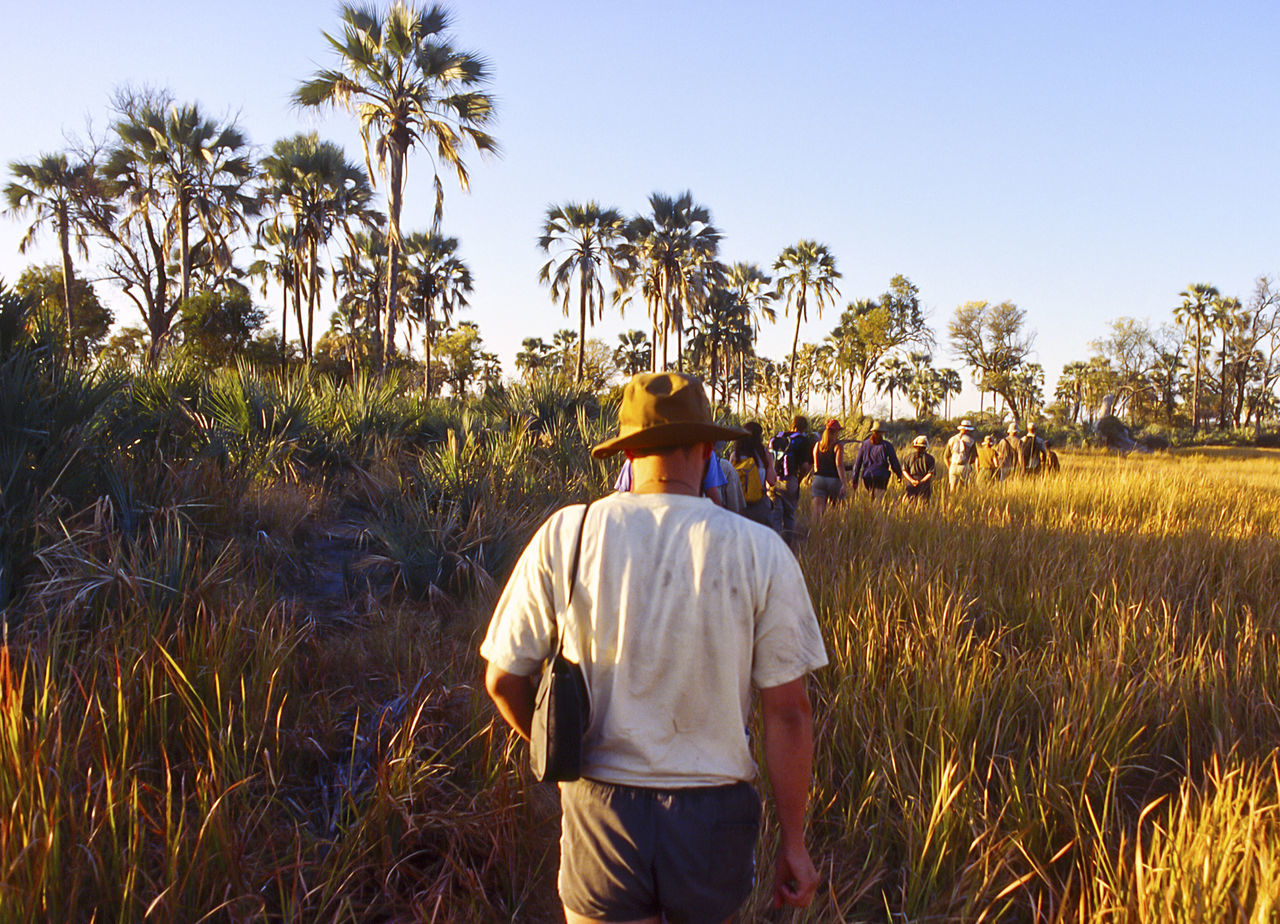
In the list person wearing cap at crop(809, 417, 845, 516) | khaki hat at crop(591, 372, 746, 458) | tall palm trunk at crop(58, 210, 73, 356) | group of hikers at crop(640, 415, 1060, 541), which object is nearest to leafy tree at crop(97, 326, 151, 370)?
group of hikers at crop(640, 415, 1060, 541)

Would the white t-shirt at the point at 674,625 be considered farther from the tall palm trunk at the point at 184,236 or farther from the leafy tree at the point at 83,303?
the leafy tree at the point at 83,303

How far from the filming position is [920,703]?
13.0ft

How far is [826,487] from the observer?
10.2 m

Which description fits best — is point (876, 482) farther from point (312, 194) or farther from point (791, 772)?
point (312, 194)

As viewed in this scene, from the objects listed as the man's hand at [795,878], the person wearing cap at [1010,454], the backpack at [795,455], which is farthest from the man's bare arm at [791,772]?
the person wearing cap at [1010,454]

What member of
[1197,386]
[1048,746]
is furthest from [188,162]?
[1197,386]

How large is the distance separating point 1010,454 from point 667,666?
53.0 ft

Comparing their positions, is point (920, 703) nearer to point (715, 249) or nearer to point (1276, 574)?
point (1276, 574)

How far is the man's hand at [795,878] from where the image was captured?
1.88 meters

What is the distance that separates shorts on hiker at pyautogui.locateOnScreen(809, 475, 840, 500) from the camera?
10250 mm

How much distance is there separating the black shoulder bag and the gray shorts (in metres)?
0.13

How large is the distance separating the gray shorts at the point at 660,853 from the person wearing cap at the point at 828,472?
8621 millimetres

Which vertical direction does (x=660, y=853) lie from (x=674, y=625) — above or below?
below

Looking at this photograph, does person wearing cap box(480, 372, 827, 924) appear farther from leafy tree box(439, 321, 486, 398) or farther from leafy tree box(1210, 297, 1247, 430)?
→ leafy tree box(1210, 297, 1247, 430)
